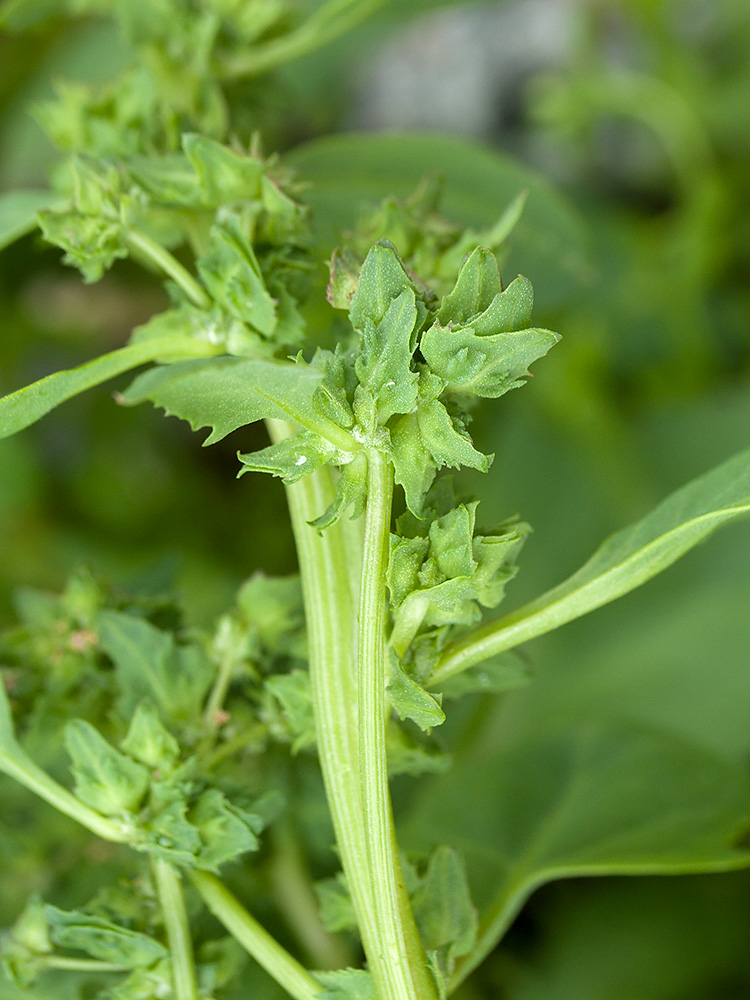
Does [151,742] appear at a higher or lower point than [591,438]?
lower

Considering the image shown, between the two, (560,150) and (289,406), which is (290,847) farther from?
(560,150)

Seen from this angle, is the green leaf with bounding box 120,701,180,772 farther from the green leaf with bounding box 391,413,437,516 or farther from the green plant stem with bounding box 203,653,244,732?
the green leaf with bounding box 391,413,437,516

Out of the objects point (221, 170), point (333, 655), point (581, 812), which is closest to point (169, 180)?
point (221, 170)

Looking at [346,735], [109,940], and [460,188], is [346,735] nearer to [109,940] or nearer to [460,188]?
[109,940]

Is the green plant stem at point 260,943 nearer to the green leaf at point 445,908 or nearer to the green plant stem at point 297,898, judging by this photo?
the green leaf at point 445,908

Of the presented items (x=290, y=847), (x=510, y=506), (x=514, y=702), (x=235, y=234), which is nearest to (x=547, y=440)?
(x=510, y=506)

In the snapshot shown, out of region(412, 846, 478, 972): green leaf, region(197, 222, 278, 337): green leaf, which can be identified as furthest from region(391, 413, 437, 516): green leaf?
region(412, 846, 478, 972): green leaf
